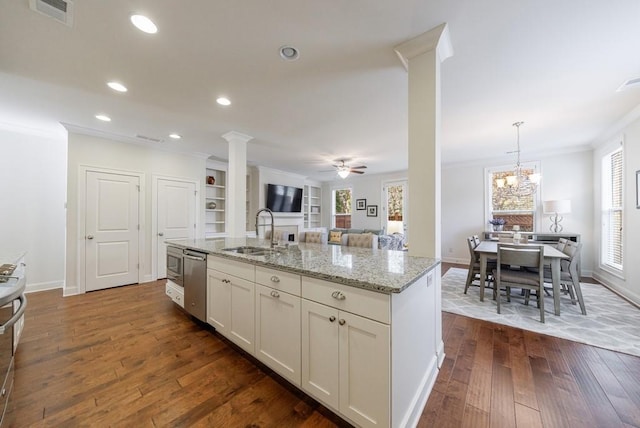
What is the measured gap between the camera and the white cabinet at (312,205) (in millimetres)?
8742

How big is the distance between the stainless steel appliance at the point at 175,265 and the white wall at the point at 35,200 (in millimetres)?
2674

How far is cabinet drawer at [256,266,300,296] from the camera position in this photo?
164 cm

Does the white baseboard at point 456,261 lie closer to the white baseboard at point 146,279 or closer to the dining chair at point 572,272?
the dining chair at point 572,272

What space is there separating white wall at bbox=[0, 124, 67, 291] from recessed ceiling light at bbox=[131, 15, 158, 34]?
379cm

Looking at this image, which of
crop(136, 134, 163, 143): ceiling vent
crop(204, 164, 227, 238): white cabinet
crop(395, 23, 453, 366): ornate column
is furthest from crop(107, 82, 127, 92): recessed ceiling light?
crop(204, 164, 227, 238): white cabinet

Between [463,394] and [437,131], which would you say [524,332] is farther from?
[437,131]

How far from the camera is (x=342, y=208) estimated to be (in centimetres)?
896

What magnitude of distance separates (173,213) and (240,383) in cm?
417

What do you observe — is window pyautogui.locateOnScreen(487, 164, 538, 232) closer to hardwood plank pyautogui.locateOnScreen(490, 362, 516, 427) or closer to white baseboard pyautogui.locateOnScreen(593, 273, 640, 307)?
white baseboard pyautogui.locateOnScreen(593, 273, 640, 307)

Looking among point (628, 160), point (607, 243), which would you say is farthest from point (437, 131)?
point (607, 243)

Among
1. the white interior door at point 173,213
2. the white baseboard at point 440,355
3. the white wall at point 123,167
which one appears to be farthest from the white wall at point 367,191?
the white baseboard at point 440,355

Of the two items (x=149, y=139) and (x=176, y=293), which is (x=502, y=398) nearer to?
(x=176, y=293)

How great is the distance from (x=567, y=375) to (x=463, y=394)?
3.07 feet

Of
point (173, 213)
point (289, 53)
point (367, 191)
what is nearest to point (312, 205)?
point (367, 191)
